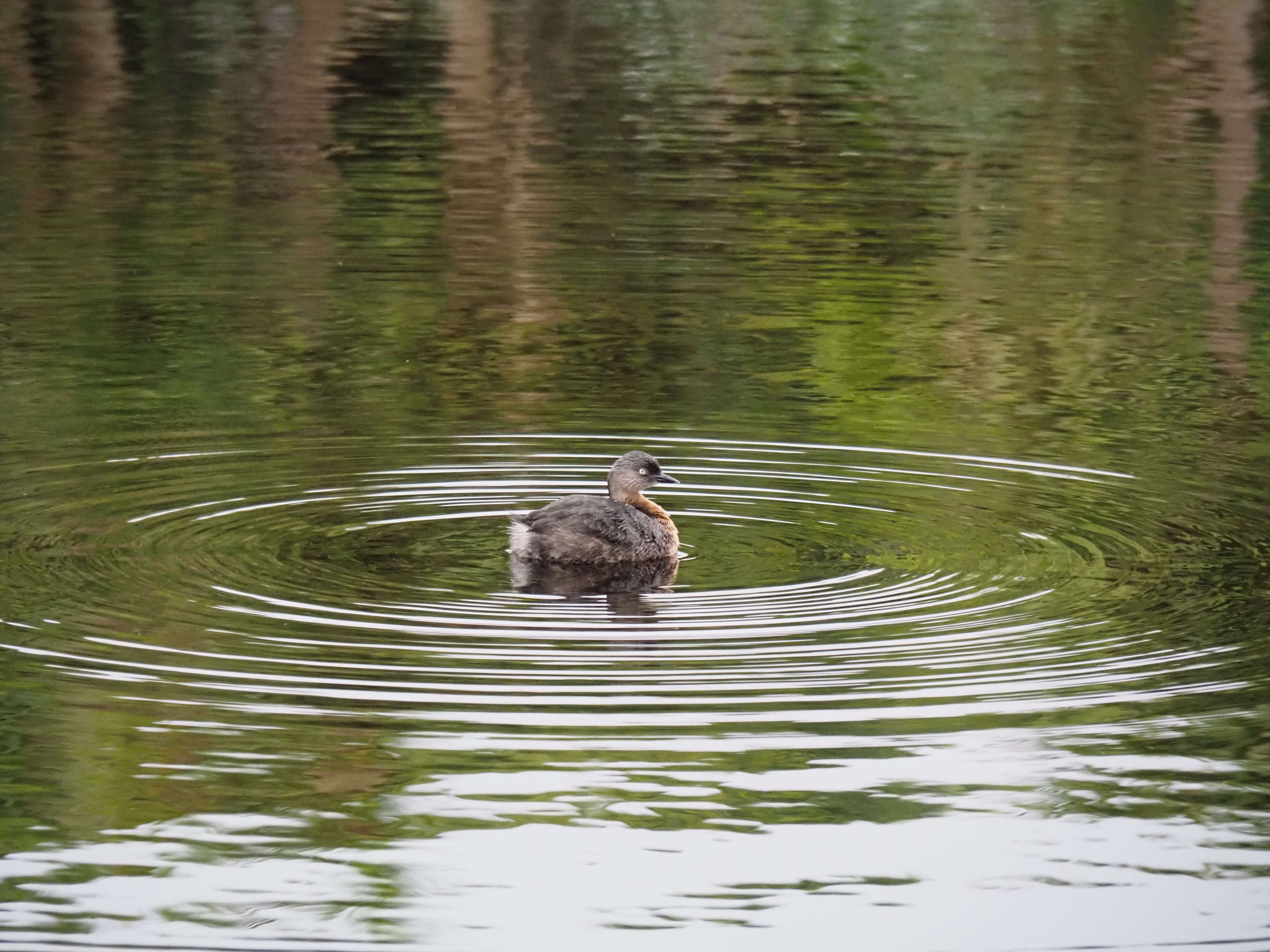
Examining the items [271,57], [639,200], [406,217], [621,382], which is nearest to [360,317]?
[621,382]

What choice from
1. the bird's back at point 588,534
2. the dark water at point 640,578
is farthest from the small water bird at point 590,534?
the dark water at point 640,578

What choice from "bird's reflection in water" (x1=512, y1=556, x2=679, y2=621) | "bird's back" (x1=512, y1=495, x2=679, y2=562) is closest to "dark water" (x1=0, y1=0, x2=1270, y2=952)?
"bird's reflection in water" (x1=512, y1=556, x2=679, y2=621)

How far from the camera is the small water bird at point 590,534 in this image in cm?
993

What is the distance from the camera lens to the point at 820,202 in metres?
21.4

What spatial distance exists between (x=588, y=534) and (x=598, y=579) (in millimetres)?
221

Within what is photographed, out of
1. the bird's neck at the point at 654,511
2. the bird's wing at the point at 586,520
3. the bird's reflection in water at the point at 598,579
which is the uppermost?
the bird's wing at the point at 586,520

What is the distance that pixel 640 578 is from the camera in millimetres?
9922

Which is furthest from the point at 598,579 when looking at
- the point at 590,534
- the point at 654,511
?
the point at 654,511

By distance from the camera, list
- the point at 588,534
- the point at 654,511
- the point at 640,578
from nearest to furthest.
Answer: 1. the point at 640,578
2. the point at 588,534
3. the point at 654,511

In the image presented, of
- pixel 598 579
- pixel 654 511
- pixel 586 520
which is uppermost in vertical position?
pixel 586 520

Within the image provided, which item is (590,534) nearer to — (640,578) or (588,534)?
(588,534)

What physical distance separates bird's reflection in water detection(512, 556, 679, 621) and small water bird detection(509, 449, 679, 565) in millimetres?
31

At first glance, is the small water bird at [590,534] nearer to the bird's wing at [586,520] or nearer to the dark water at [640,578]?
the bird's wing at [586,520]

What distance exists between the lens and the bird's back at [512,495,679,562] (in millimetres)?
9930
